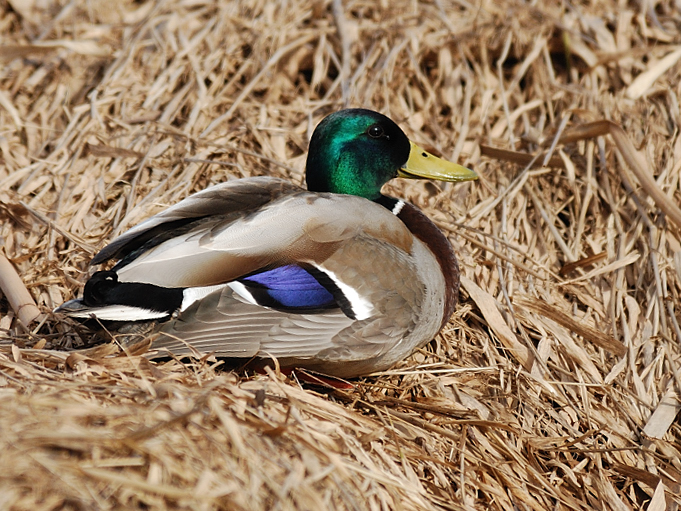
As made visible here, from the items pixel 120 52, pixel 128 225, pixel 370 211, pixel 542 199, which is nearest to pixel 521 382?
pixel 370 211

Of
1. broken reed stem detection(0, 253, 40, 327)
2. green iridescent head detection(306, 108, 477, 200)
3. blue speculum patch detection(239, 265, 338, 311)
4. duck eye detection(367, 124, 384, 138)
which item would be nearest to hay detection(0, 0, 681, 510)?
broken reed stem detection(0, 253, 40, 327)

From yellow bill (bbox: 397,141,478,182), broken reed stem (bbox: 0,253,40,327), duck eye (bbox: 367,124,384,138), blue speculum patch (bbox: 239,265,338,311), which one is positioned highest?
duck eye (bbox: 367,124,384,138)

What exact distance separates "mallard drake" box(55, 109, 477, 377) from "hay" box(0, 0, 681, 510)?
15 centimetres

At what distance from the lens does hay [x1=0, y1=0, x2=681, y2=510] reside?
6.81 ft

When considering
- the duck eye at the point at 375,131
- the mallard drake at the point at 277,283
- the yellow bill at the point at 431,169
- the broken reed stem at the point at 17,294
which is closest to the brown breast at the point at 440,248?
the mallard drake at the point at 277,283

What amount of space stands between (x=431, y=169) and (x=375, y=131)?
1.04 ft

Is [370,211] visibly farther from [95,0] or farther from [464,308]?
[95,0]

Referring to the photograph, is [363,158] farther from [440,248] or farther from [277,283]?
[277,283]

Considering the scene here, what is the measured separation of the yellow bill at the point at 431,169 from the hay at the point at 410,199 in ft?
1.05

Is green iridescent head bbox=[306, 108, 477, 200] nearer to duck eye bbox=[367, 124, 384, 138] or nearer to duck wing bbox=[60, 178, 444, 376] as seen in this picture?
duck eye bbox=[367, 124, 384, 138]

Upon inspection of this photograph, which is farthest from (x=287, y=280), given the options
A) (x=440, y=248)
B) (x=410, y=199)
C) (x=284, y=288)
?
(x=410, y=199)

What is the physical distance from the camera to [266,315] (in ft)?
8.82

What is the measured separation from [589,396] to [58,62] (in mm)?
3451

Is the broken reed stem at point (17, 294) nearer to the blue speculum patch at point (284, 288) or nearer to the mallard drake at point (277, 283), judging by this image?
the mallard drake at point (277, 283)
